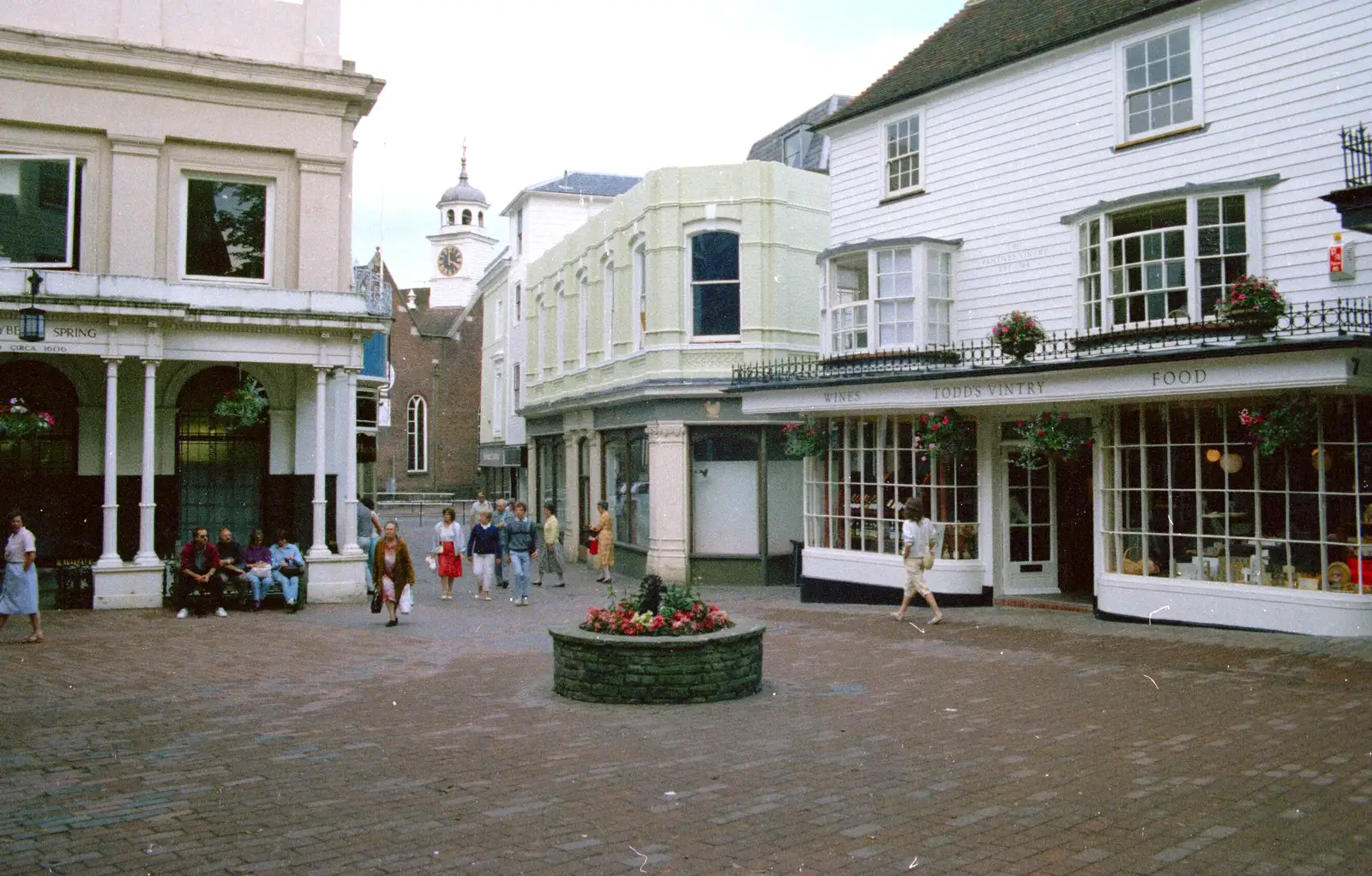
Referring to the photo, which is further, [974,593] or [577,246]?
[577,246]

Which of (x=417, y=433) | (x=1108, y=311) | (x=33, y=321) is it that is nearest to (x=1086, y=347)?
(x=1108, y=311)

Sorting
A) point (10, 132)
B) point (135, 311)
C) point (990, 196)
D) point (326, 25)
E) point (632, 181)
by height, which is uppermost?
point (632, 181)

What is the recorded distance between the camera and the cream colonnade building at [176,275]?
17.6 m

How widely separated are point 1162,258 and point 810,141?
16.5m

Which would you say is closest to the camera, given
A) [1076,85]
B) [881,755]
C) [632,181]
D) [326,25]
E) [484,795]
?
[484,795]

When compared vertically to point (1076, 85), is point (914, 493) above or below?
below

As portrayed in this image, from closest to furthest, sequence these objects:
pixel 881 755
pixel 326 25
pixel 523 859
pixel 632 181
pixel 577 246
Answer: pixel 523 859 < pixel 881 755 < pixel 326 25 < pixel 577 246 < pixel 632 181

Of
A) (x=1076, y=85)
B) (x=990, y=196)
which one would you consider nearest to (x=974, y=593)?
(x=990, y=196)

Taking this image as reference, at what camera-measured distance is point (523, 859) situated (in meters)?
6.00

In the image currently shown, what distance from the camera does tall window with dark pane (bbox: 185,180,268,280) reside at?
19.0 metres

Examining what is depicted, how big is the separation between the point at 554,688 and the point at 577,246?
19761 millimetres

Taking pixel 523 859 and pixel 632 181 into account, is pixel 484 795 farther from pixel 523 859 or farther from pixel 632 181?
pixel 632 181

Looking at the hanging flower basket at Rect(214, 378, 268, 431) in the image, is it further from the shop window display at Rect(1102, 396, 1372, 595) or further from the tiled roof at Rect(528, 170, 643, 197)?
the tiled roof at Rect(528, 170, 643, 197)

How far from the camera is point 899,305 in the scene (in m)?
18.2
